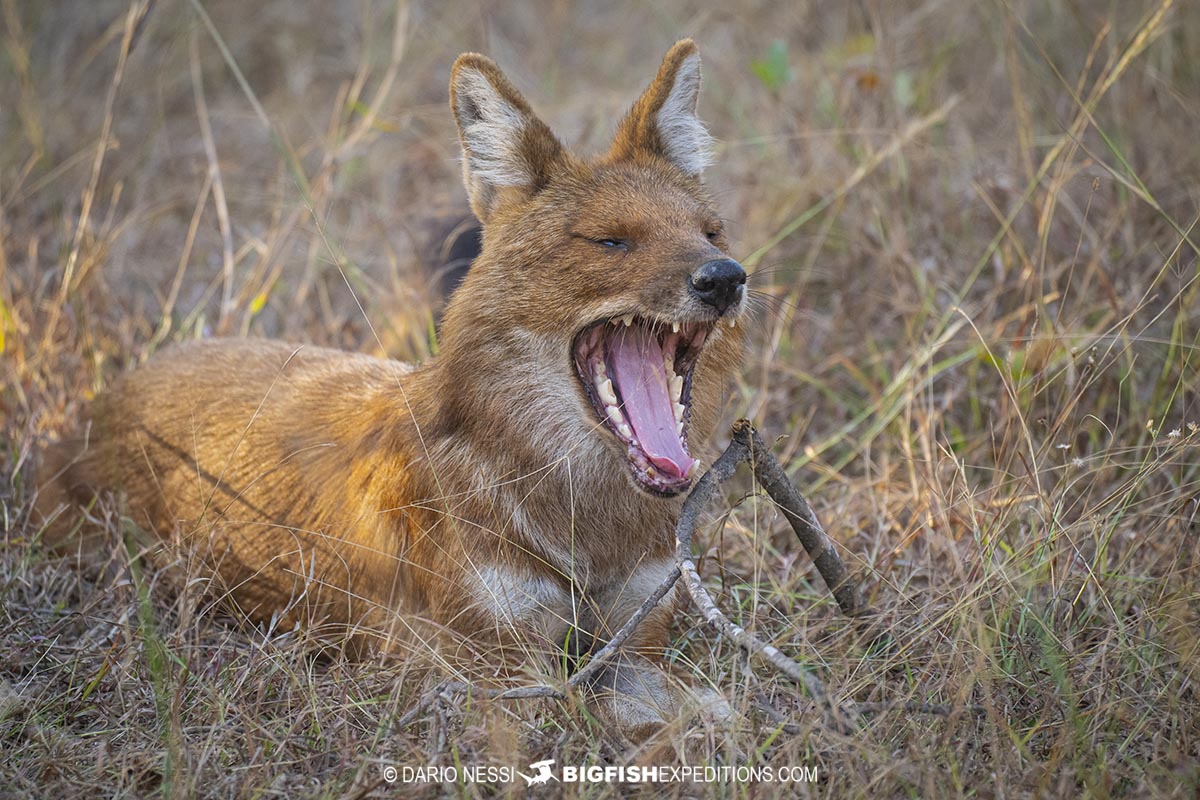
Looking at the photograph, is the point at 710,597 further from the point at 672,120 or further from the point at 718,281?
the point at 672,120

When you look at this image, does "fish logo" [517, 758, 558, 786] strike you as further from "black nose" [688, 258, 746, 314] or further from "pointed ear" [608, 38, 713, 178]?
"pointed ear" [608, 38, 713, 178]

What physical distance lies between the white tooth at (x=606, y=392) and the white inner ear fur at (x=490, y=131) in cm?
75

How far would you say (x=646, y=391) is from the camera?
3.82m

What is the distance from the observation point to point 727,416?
219 inches

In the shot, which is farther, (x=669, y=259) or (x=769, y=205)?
(x=769, y=205)

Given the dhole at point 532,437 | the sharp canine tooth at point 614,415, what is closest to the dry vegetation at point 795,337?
the dhole at point 532,437

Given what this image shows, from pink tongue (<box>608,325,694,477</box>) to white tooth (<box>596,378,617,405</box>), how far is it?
4cm

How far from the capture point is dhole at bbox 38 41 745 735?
3.71 m

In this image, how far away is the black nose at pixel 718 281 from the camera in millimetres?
3549

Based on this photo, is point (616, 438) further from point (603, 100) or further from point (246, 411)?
point (603, 100)

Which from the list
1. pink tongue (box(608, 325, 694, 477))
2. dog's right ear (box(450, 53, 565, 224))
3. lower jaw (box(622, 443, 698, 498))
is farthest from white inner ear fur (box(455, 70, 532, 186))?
lower jaw (box(622, 443, 698, 498))

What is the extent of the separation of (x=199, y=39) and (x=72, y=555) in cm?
598

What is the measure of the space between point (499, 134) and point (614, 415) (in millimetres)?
1021

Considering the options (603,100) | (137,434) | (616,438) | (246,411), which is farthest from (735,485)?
(603,100)
